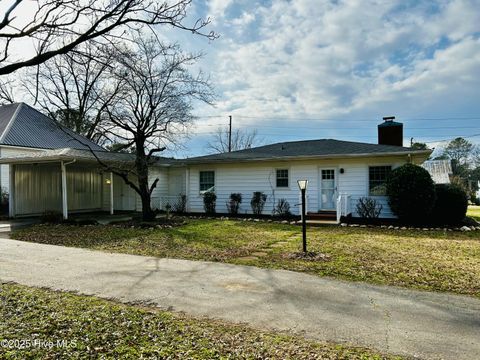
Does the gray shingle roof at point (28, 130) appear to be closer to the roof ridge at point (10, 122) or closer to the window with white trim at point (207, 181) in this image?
the roof ridge at point (10, 122)

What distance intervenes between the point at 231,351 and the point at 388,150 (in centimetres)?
1227

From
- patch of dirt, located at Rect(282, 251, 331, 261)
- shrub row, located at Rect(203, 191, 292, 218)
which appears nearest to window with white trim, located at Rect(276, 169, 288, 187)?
shrub row, located at Rect(203, 191, 292, 218)

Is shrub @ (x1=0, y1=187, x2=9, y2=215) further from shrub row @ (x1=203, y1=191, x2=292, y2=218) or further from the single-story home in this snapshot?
shrub row @ (x1=203, y1=191, x2=292, y2=218)

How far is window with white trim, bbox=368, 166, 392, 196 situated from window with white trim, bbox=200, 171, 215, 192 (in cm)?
754

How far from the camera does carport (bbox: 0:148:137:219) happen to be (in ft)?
47.5

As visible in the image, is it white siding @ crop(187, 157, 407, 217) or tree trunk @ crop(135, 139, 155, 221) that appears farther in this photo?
white siding @ crop(187, 157, 407, 217)

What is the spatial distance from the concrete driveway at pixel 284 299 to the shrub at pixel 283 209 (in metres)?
8.90

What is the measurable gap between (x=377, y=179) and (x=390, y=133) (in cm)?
401

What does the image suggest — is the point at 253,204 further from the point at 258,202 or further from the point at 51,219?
the point at 51,219

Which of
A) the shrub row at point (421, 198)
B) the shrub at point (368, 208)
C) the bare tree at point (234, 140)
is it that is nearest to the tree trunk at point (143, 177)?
the shrub at point (368, 208)

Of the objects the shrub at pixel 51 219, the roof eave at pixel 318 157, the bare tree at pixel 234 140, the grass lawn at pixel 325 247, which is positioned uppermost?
the bare tree at pixel 234 140

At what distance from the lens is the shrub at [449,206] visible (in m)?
13.1

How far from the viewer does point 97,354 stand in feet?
9.91

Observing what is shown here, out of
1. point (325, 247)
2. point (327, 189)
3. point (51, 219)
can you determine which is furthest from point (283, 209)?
point (51, 219)
